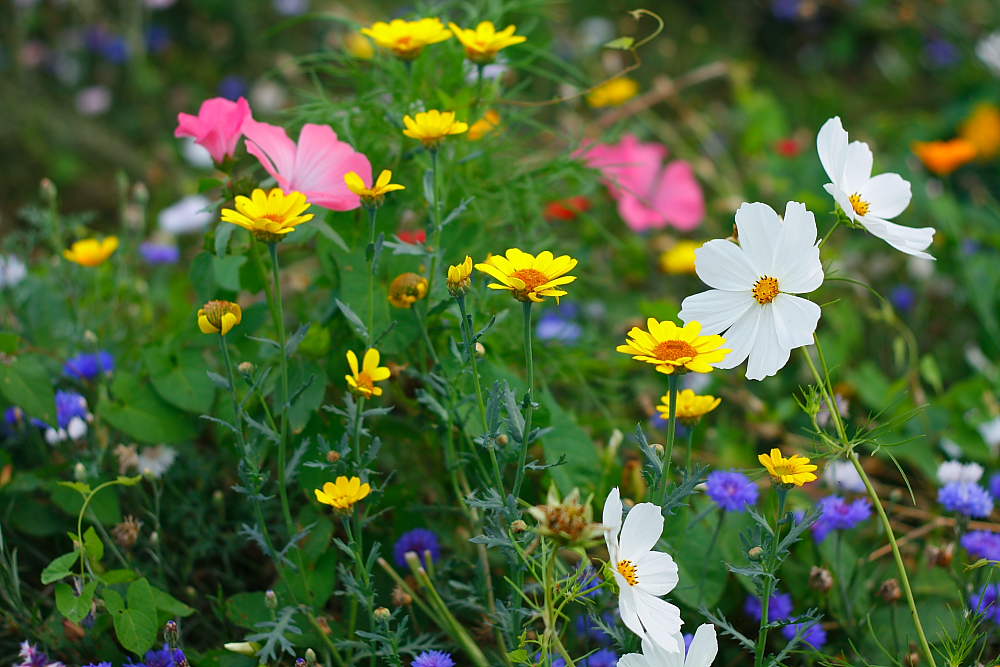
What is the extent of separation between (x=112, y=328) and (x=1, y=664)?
1.51ft

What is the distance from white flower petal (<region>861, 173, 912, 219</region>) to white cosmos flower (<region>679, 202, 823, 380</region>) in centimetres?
11

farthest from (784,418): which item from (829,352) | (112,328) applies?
(112,328)

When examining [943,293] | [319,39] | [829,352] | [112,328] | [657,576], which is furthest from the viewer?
[319,39]

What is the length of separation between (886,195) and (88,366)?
34.4 inches

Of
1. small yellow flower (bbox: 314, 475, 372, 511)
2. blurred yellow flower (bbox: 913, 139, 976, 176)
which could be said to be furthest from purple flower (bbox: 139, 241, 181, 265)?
blurred yellow flower (bbox: 913, 139, 976, 176)

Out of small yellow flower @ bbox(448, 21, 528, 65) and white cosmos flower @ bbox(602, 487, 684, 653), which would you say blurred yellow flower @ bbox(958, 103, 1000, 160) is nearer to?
small yellow flower @ bbox(448, 21, 528, 65)

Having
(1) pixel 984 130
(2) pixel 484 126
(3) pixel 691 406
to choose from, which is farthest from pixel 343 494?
(1) pixel 984 130

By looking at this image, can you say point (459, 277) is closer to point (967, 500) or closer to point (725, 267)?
point (725, 267)

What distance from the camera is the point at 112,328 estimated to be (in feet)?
4.19

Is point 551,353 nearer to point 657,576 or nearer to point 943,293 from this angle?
point 657,576

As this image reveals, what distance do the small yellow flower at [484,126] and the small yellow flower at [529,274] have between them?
1.21ft

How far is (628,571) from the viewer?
67cm

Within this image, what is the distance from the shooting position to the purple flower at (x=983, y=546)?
948 millimetres

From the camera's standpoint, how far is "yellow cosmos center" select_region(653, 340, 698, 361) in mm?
655
